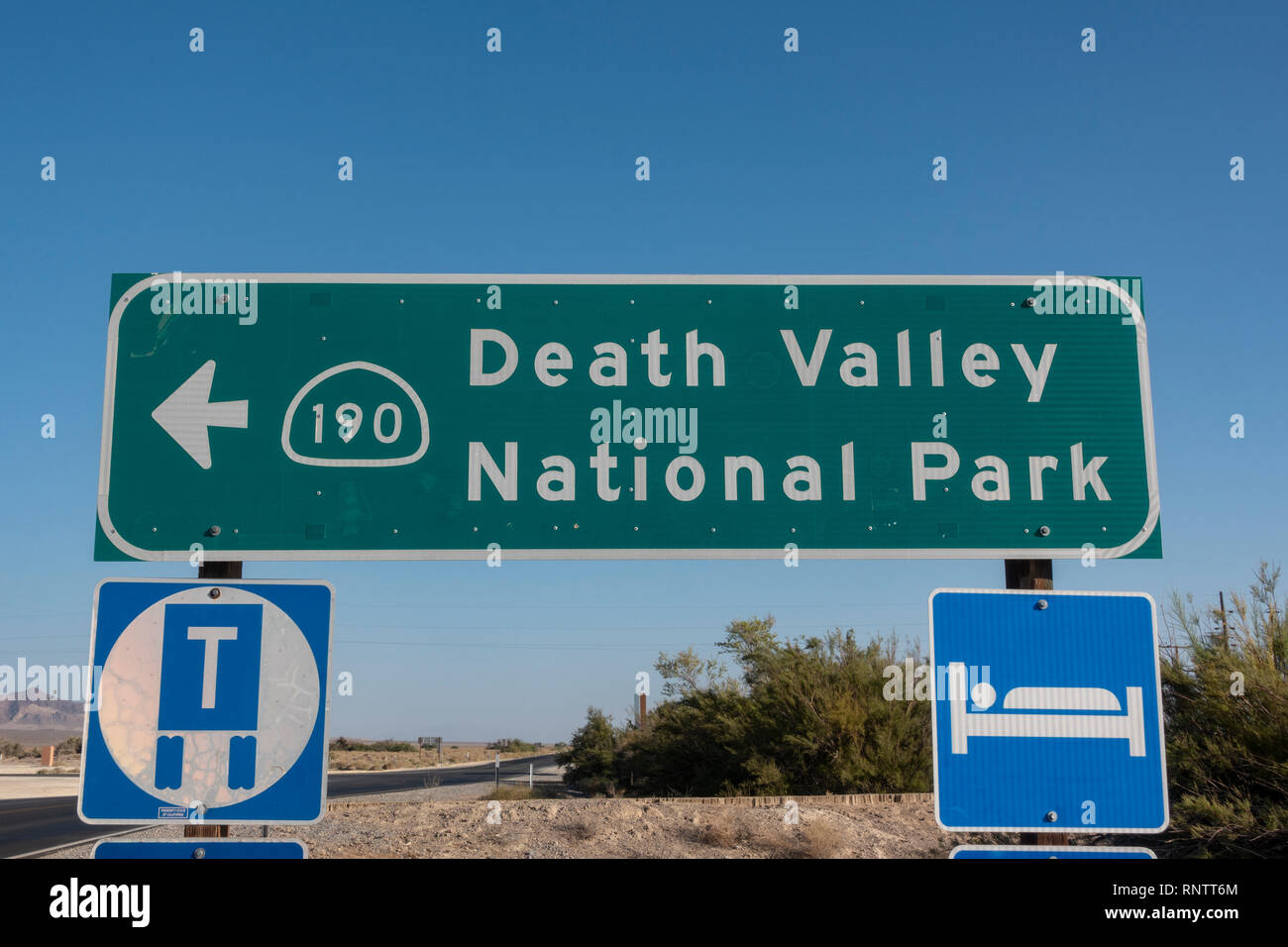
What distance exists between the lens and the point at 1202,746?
32.7 ft

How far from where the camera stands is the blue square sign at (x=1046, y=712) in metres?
3.37

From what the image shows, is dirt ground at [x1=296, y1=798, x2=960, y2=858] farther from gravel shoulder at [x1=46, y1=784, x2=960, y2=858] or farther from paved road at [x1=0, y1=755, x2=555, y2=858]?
paved road at [x1=0, y1=755, x2=555, y2=858]

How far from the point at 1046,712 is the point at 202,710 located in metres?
2.92

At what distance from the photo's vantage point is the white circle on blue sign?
11.3 feet

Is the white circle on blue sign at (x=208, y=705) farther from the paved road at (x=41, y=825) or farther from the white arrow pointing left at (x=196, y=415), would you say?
the paved road at (x=41, y=825)

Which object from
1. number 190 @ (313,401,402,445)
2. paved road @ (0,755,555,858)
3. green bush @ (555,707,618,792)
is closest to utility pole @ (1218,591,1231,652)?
number 190 @ (313,401,402,445)

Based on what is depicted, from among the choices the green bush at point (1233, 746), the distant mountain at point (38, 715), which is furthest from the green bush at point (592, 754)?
the distant mountain at point (38, 715)

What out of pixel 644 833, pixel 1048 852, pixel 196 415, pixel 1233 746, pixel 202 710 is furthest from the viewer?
pixel 644 833

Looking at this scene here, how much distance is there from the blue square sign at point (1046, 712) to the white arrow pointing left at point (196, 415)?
2.74 meters

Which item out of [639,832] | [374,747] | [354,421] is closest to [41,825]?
[639,832]

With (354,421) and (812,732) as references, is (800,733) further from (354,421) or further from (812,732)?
(354,421)

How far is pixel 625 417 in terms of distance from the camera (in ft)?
12.8

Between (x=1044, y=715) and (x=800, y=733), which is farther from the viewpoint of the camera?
(x=800, y=733)
